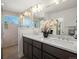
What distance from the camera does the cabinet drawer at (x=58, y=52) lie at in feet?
Result: 4.46

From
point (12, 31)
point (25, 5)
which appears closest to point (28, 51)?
point (12, 31)

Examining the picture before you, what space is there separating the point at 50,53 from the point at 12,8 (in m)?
2.62

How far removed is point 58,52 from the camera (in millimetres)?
1573

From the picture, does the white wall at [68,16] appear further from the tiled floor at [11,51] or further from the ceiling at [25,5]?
the tiled floor at [11,51]

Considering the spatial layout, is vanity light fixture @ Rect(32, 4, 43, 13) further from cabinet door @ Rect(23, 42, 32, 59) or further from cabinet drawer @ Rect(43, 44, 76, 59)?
cabinet drawer @ Rect(43, 44, 76, 59)

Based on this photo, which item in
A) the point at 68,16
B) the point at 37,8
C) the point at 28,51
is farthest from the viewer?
the point at 37,8

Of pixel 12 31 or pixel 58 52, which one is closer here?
pixel 58 52

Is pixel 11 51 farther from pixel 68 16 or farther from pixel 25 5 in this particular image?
pixel 68 16

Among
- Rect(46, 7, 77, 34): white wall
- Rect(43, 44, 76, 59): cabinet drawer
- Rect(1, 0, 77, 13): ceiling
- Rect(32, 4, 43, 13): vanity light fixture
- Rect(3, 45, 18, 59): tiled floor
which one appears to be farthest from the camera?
Rect(32, 4, 43, 13): vanity light fixture

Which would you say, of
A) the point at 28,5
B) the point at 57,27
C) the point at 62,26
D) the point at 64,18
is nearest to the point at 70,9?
the point at 64,18

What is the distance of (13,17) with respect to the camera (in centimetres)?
364

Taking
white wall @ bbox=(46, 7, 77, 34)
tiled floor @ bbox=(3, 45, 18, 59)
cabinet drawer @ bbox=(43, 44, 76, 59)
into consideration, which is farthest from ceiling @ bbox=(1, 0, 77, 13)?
tiled floor @ bbox=(3, 45, 18, 59)

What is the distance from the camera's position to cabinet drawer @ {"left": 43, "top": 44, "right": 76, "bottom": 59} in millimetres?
1359

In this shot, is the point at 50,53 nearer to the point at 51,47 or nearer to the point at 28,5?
the point at 51,47
